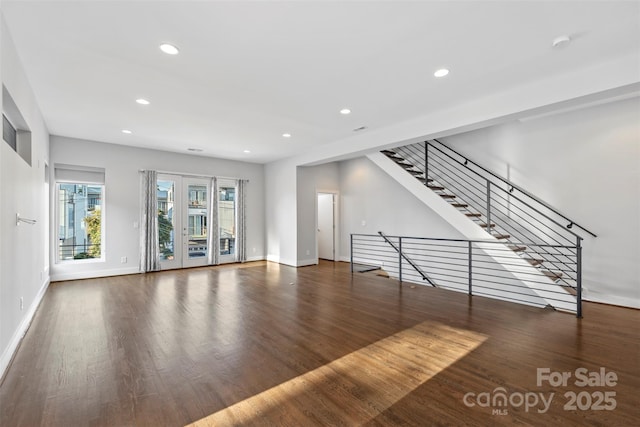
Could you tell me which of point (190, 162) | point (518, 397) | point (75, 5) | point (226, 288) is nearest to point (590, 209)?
point (518, 397)

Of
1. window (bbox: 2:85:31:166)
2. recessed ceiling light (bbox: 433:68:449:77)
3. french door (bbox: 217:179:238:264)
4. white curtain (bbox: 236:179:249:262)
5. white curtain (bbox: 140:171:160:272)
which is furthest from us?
white curtain (bbox: 236:179:249:262)

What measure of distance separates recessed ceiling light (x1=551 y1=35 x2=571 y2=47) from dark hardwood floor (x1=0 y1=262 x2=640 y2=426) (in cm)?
290

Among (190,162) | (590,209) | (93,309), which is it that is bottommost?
(93,309)

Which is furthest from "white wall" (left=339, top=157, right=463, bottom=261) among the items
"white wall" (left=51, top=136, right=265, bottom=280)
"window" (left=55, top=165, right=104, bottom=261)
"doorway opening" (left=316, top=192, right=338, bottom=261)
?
"window" (left=55, top=165, right=104, bottom=261)

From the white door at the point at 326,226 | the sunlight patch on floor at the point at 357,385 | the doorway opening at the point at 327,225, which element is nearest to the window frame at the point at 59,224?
the doorway opening at the point at 327,225

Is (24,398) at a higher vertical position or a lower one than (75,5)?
lower

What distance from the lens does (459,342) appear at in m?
3.13

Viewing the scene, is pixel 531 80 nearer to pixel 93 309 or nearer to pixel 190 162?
pixel 93 309

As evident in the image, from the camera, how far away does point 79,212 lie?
649cm

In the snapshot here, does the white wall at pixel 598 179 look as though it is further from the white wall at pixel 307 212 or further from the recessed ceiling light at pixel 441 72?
the white wall at pixel 307 212

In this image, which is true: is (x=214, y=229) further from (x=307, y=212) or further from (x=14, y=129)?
(x=14, y=129)

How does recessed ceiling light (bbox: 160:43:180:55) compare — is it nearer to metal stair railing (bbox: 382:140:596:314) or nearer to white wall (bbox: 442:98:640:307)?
metal stair railing (bbox: 382:140:596:314)

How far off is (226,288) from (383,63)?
4.43 metres

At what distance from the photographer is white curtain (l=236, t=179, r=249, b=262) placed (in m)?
8.44
